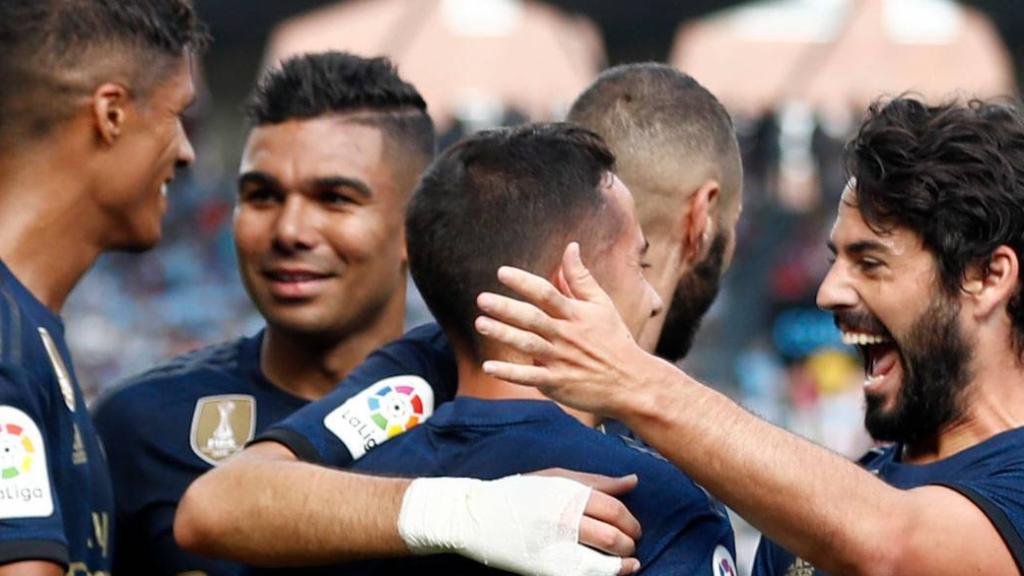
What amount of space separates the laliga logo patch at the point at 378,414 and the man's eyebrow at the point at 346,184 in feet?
3.11

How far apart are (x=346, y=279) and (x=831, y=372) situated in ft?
43.4

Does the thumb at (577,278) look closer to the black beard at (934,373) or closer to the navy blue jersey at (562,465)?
the navy blue jersey at (562,465)

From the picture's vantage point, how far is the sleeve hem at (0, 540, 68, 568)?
10.6 feet

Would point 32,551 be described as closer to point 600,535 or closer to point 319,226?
point 600,535

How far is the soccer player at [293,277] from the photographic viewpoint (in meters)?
4.45

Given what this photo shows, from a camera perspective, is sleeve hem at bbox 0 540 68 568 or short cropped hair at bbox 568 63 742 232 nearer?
sleeve hem at bbox 0 540 68 568

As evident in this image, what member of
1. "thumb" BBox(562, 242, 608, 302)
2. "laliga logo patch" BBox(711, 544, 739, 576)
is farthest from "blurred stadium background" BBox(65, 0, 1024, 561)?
"thumb" BBox(562, 242, 608, 302)

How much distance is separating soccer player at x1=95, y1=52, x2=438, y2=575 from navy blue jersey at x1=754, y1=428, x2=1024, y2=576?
1.27m

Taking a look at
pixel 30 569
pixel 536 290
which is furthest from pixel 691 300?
pixel 30 569

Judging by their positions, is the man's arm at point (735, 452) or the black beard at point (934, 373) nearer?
the man's arm at point (735, 452)

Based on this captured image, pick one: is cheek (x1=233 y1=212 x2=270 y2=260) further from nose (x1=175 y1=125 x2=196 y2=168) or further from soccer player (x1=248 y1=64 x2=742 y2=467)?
soccer player (x1=248 y1=64 x2=742 y2=467)

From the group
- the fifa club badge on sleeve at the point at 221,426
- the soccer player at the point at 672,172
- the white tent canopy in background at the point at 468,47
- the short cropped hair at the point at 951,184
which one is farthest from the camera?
the white tent canopy in background at the point at 468,47

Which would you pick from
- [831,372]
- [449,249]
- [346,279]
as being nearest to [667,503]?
[449,249]

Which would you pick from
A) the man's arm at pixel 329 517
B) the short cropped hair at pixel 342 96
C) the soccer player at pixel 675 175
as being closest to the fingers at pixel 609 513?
the man's arm at pixel 329 517
